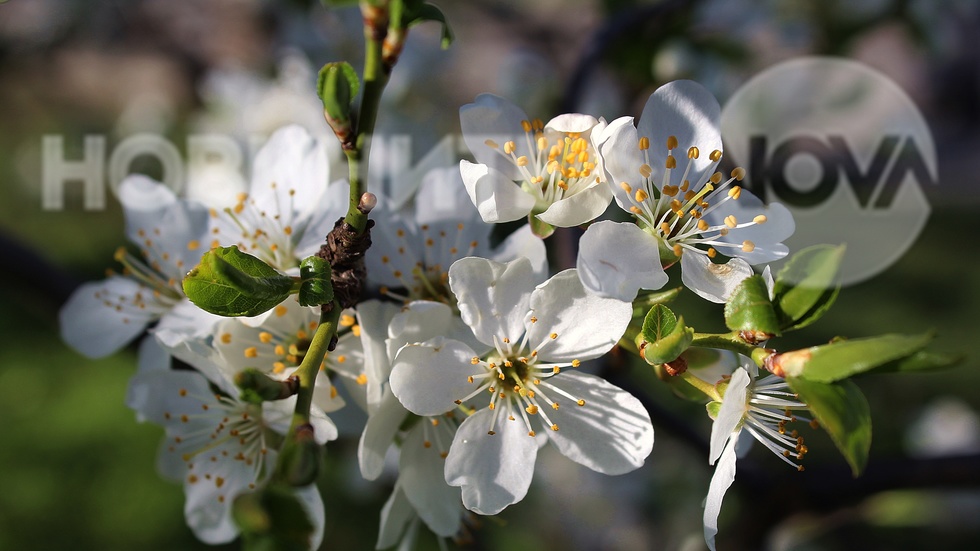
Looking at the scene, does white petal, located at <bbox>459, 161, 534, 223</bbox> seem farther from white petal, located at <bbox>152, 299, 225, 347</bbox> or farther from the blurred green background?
→ the blurred green background

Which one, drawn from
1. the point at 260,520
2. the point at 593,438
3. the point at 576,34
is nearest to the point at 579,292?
the point at 593,438

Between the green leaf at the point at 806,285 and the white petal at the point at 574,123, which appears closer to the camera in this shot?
the green leaf at the point at 806,285

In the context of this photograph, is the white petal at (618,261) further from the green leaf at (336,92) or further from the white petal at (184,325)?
the white petal at (184,325)

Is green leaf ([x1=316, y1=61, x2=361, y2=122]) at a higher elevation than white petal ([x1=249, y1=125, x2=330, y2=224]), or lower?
higher

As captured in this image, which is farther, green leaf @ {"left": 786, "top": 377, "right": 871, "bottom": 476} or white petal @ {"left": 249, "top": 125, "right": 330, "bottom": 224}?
white petal @ {"left": 249, "top": 125, "right": 330, "bottom": 224}

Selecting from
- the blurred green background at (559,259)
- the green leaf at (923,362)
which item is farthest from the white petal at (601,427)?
the blurred green background at (559,259)

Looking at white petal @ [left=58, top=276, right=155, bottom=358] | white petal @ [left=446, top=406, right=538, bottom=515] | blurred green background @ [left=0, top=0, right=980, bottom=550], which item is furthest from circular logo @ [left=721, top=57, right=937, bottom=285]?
white petal @ [left=58, top=276, right=155, bottom=358]

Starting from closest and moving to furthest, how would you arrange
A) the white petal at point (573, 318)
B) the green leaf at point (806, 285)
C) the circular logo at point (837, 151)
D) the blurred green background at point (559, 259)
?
the green leaf at point (806, 285), the white petal at point (573, 318), the circular logo at point (837, 151), the blurred green background at point (559, 259)
